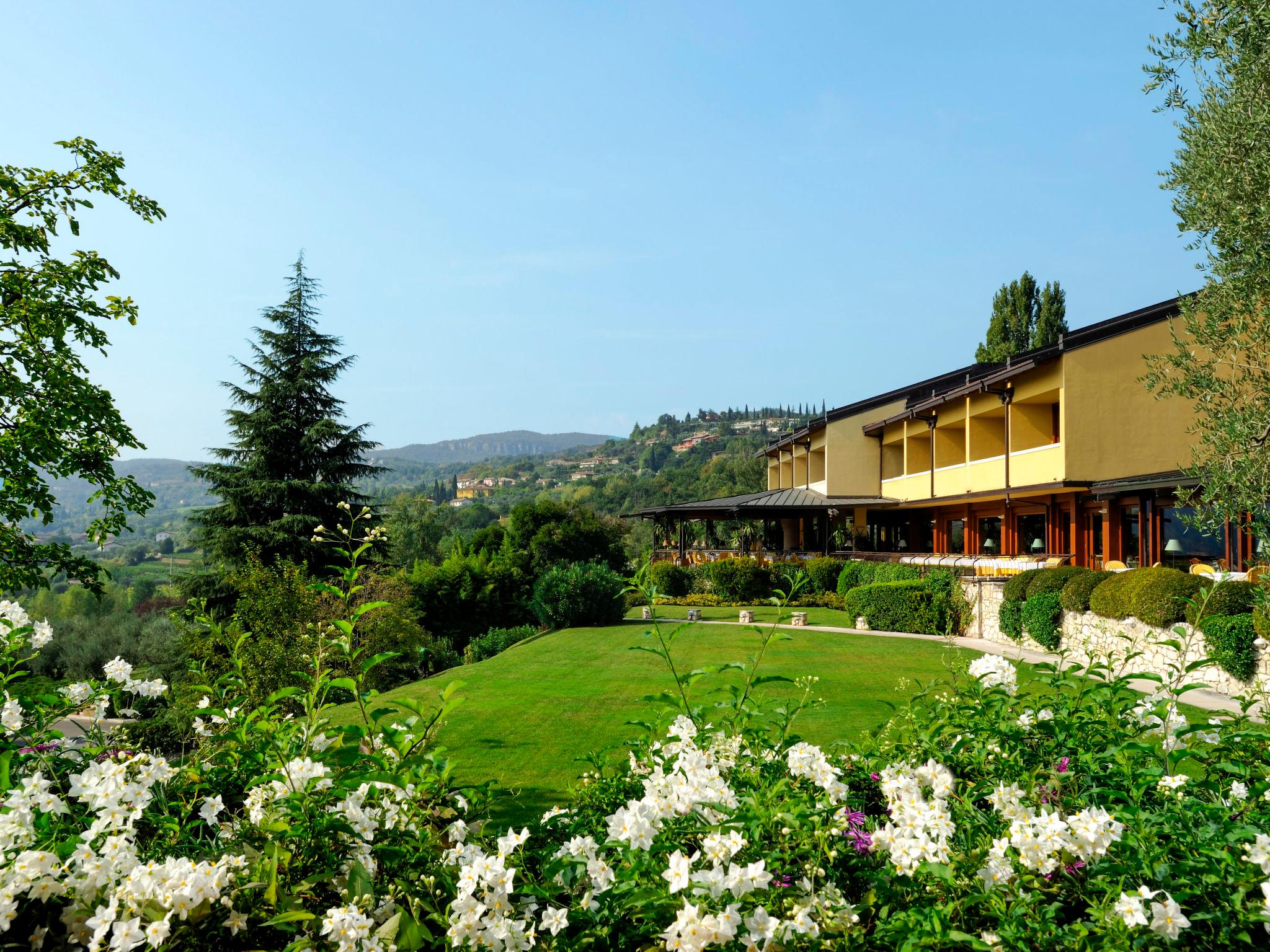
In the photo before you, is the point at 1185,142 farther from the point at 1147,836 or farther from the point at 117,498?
the point at 117,498

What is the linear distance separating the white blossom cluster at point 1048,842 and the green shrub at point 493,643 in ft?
60.1

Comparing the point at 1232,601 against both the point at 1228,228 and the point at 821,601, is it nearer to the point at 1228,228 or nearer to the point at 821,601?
the point at 1228,228

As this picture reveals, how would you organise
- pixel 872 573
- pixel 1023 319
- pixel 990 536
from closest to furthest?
pixel 990 536, pixel 872 573, pixel 1023 319

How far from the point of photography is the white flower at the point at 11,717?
2.19m

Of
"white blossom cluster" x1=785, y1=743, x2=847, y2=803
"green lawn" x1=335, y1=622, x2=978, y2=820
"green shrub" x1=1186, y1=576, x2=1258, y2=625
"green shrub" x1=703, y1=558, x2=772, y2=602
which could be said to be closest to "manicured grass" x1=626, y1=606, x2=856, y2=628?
"green shrub" x1=703, y1=558, x2=772, y2=602

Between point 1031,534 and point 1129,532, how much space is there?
3711mm

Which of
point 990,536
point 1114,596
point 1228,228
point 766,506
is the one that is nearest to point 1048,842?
point 1228,228

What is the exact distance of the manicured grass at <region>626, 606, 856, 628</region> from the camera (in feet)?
65.7

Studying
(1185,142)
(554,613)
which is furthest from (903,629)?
(1185,142)

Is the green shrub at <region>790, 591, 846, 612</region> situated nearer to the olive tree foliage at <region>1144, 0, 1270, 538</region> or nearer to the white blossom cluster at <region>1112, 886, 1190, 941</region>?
the olive tree foliage at <region>1144, 0, 1270, 538</region>

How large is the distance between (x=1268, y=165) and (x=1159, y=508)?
32.3ft

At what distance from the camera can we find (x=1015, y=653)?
45.2ft

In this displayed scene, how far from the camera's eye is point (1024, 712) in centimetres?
313

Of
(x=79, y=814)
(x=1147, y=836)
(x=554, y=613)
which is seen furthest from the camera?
(x=554, y=613)
